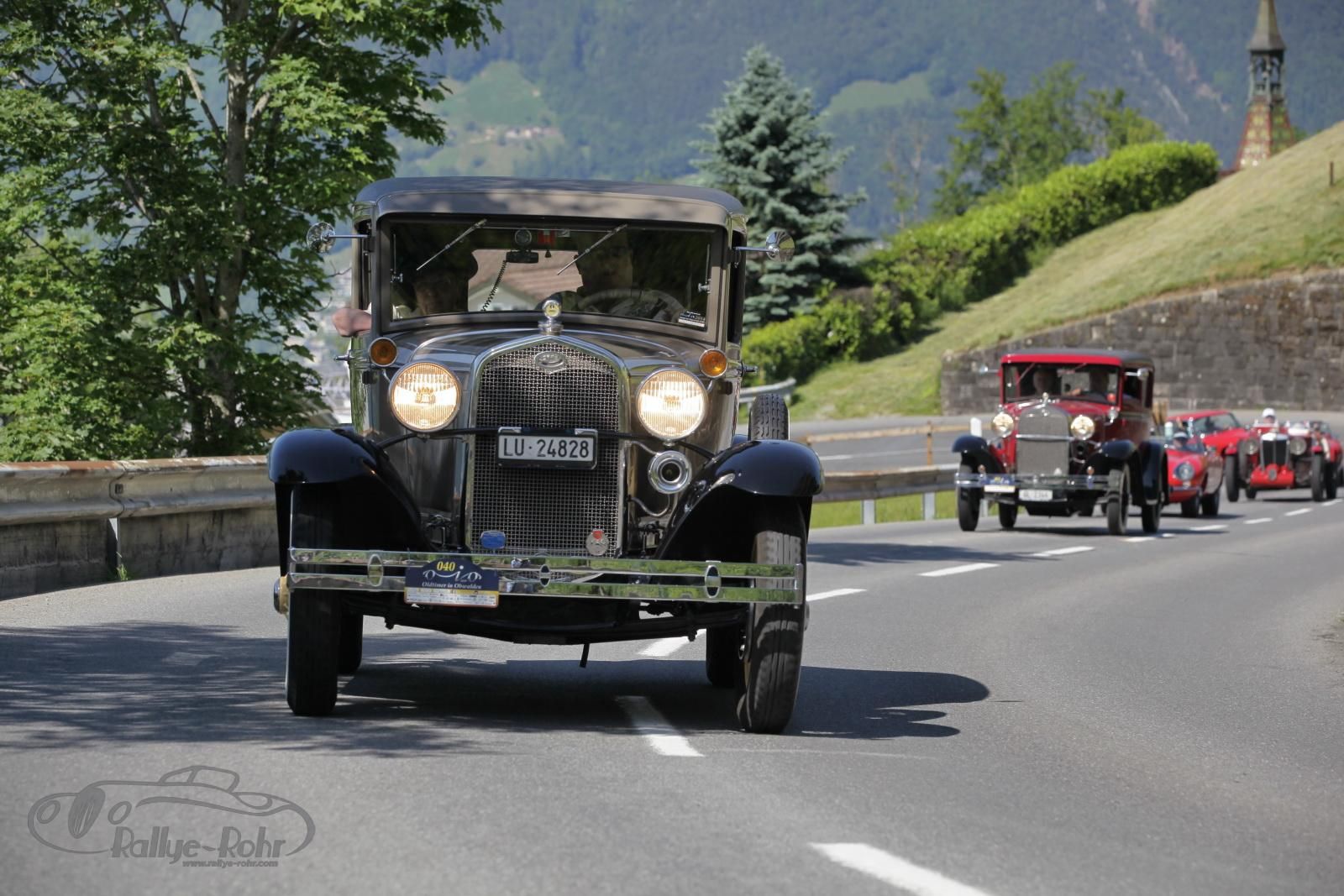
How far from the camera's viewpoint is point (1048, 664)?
11.3 metres

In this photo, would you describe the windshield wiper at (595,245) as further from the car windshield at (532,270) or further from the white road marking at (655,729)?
the white road marking at (655,729)

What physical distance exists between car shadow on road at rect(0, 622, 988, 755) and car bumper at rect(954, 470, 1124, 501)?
45.9ft

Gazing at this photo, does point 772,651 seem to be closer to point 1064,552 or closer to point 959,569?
point 959,569

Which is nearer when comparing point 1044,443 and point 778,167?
point 1044,443

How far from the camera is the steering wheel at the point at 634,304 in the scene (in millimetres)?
9328

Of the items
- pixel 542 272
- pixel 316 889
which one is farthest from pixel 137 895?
pixel 542 272

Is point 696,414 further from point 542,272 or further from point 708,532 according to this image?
point 542,272

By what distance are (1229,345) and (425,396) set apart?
51.7 metres

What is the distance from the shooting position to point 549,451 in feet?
27.3

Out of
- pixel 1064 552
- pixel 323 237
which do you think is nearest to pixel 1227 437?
pixel 1064 552

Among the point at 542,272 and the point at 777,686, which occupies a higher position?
the point at 542,272

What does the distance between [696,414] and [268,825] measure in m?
3.37

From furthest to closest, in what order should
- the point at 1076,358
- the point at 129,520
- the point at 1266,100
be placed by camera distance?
the point at 1266,100 < the point at 1076,358 < the point at 129,520

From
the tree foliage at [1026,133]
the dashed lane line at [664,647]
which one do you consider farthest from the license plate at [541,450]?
the tree foliage at [1026,133]
